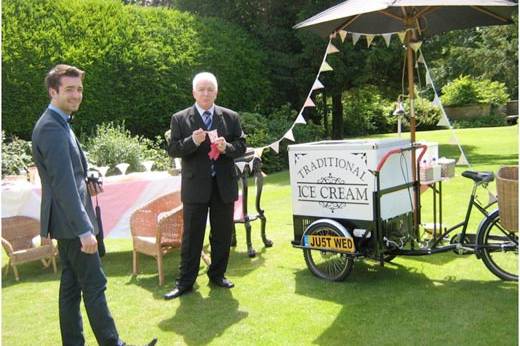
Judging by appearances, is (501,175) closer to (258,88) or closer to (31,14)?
(31,14)

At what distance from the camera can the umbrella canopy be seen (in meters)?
4.46

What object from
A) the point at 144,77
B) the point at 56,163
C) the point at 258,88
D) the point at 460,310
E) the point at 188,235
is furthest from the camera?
the point at 258,88

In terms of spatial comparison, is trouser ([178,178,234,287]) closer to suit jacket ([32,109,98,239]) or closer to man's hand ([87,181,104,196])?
man's hand ([87,181,104,196])

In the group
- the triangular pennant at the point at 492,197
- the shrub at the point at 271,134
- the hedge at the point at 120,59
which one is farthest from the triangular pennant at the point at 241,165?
the hedge at the point at 120,59

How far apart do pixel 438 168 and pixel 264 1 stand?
12.7 m

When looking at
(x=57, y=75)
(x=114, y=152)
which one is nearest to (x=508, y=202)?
(x=57, y=75)

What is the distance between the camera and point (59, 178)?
3.03 m

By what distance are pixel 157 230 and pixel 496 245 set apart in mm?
2977

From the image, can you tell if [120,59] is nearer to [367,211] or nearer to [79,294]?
[367,211]

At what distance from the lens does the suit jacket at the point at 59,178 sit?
303cm

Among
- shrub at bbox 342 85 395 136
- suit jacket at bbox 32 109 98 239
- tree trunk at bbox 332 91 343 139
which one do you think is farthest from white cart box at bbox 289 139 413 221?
shrub at bbox 342 85 395 136

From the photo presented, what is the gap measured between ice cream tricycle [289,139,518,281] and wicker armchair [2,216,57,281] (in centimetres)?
263

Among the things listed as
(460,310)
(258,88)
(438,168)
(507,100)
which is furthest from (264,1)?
(507,100)

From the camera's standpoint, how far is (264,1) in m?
16.9
